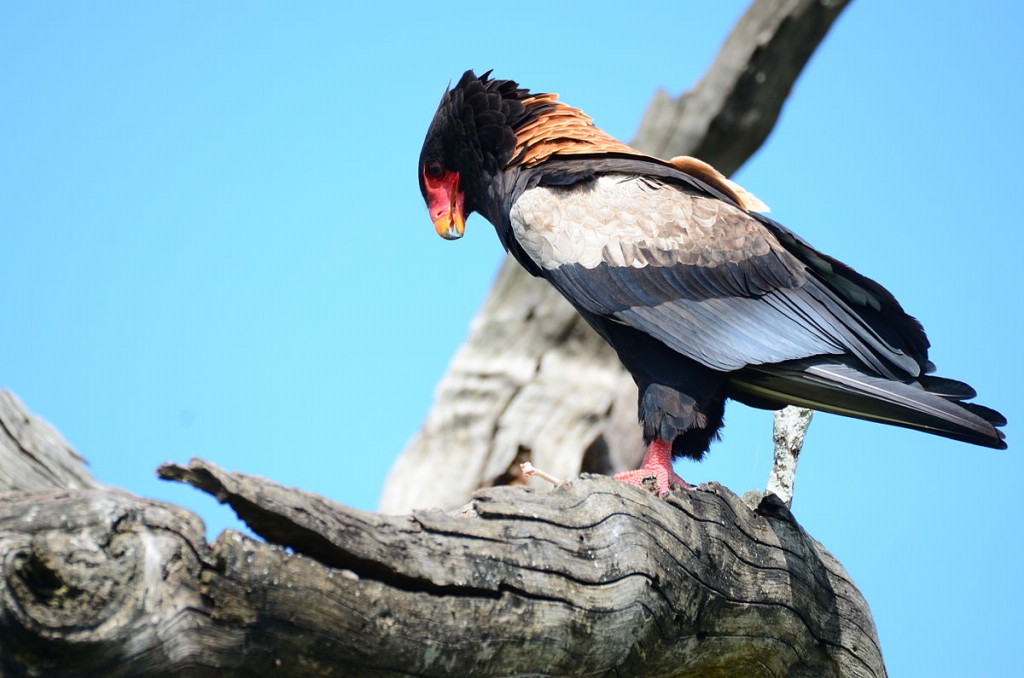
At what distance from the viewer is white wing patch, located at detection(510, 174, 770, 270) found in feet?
16.7

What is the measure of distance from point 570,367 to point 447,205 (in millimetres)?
5160

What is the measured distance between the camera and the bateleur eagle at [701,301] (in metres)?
4.76

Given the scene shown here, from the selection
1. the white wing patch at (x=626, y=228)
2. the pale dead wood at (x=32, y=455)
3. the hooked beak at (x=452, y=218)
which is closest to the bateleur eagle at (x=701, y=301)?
the white wing patch at (x=626, y=228)

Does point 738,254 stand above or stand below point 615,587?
above

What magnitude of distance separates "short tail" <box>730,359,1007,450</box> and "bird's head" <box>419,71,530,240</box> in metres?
1.82

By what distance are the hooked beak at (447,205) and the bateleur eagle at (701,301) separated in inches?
24.5

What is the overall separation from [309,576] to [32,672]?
26.8 inches

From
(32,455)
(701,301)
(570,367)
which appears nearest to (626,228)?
(701,301)

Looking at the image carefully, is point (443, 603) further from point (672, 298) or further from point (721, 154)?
point (721, 154)

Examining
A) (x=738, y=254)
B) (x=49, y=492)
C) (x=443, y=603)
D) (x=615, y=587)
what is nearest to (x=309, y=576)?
(x=443, y=603)

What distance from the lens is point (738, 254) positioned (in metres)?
5.15

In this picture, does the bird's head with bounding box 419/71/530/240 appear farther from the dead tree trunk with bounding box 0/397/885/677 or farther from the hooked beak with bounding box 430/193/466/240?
the dead tree trunk with bounding box 0/397/885/677

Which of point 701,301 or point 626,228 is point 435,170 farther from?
point 701,301

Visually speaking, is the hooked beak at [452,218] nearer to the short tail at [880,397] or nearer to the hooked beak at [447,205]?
the hooked beak at [447,205]
